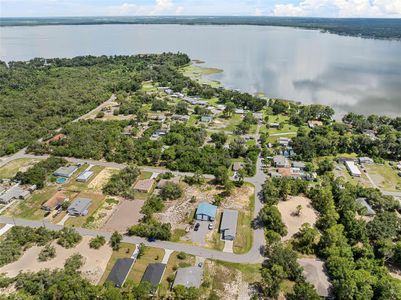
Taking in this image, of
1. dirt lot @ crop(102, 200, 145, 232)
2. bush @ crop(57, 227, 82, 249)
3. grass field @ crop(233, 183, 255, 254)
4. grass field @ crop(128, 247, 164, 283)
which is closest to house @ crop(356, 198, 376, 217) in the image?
grass field @ crop(233, 183, 255, 254)

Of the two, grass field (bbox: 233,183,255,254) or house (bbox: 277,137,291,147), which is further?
house (bbox: 277,137,291,147)

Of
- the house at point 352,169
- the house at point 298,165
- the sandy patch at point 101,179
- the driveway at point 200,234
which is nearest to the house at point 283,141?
the house at point 298,165

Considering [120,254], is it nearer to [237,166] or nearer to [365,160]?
[237,166]

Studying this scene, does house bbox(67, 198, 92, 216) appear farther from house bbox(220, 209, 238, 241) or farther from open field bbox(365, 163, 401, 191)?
open field bbox(365, 163, 401, 191)

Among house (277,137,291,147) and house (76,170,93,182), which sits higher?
house (277,137,291,147)

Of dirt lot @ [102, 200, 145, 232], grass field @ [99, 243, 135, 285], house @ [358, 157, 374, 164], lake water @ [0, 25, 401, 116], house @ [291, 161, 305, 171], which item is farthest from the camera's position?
lake water @ [0, 25, 401, 116]

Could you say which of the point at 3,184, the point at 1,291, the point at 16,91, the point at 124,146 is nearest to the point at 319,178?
the point at 124,146

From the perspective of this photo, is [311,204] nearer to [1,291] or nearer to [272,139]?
[272,139]
